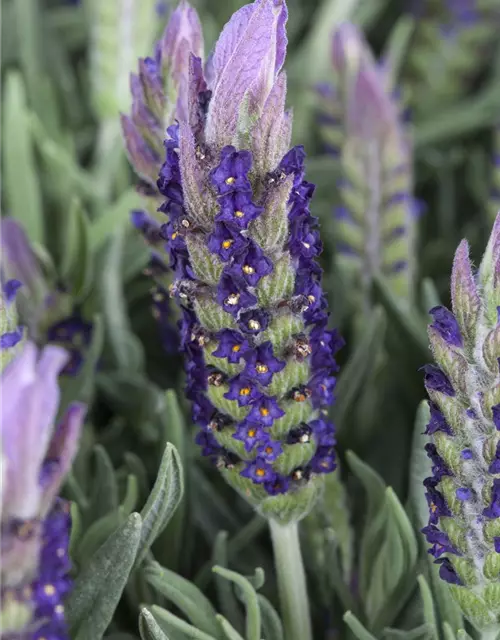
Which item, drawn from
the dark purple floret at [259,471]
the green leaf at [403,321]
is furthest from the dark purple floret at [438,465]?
the green leaf at [403,321]

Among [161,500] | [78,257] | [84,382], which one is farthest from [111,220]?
[161,500]

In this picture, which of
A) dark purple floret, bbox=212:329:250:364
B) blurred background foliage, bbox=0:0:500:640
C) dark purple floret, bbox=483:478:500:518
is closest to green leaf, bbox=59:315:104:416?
blurred background foliage, bbox=0:0:500:640

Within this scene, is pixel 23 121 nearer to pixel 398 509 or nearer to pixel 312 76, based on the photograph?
pixel 312 76

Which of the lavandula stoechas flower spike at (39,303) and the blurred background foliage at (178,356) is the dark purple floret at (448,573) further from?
the lavandula stoechas flower spike at (39,303)

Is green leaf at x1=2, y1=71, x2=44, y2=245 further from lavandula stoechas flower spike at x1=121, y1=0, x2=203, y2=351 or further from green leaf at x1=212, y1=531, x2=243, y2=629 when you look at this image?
green leaf at x1=212, y1=531, x2=243, y2=629

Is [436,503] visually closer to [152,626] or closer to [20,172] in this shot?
[152,626]
